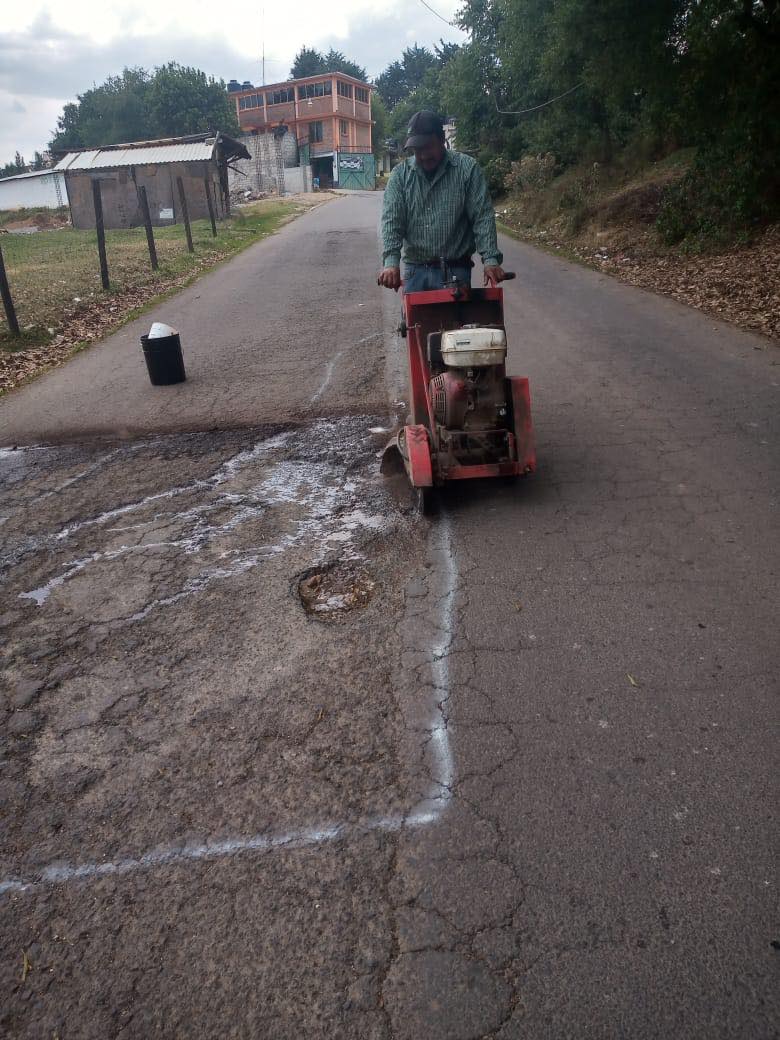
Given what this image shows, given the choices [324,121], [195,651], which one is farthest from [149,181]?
[324,121]

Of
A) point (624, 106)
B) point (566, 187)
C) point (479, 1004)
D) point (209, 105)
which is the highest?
point (209, 105)

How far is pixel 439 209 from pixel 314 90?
77016 millimetres

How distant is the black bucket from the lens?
8.62 metres

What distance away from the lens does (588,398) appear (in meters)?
7.38

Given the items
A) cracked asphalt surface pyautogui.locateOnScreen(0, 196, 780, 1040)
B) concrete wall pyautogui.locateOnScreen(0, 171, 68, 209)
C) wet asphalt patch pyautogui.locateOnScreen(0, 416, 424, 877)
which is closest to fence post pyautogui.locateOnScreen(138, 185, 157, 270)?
cracked asphalt surface pyautogui.locateOnScreen(0, 196, 780, 1040)

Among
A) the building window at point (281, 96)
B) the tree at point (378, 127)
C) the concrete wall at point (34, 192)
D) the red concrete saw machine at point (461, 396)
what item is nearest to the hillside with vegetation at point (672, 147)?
the red concrete saw machine at point (461, 396)

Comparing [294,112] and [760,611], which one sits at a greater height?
[294,112]

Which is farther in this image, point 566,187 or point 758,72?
point 566,187

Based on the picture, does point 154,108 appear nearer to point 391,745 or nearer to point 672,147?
point 672,147

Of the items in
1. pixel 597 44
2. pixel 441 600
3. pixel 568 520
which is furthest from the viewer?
pixel 597 44

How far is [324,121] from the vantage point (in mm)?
70750

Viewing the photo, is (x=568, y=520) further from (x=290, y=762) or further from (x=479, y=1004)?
(x=479, y=1004)

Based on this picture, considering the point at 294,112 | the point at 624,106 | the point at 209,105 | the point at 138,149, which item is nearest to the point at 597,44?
the point at 624,106

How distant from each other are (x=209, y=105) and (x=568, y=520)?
230 ft
